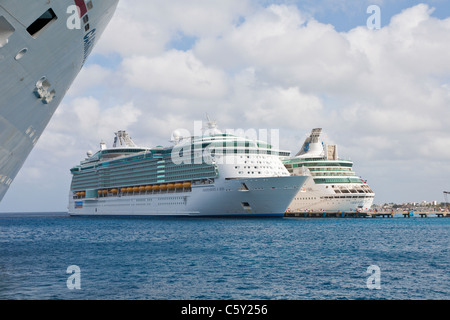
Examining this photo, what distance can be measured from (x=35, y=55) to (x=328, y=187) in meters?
84.5

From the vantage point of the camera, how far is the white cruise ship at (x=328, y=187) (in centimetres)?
9262

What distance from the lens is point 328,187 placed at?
304 feet

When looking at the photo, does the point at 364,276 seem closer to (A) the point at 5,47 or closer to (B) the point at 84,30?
(B) the point at 84,30

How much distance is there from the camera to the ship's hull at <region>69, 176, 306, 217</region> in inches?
2667

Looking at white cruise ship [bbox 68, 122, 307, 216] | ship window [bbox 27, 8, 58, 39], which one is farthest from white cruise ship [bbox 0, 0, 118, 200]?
white cruise ship [bbox 68, 122, 307, 216]

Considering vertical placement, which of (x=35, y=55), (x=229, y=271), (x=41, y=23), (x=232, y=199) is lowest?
(x=229, y=271)

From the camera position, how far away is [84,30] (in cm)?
1570

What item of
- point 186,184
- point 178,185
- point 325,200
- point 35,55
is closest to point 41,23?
point 35,55

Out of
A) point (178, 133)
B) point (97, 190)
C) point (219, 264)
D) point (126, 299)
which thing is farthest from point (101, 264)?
point (97, 190)

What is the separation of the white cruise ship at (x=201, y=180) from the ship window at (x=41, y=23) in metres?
55.8

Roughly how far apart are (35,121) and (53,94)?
1350 millimetres

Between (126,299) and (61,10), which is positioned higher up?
(61,10)

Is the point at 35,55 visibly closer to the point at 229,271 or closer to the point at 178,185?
the point at 229,271

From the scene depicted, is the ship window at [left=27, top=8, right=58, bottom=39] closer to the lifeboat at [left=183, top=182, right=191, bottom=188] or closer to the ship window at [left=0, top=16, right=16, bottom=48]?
the ship window at [left=0, top=16, right=16, bottom=48]
